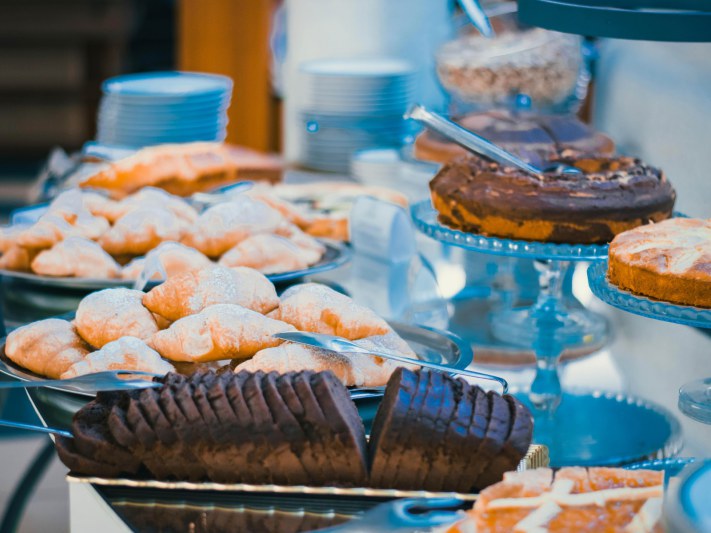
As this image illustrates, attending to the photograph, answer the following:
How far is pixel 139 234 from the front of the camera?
1.59 m

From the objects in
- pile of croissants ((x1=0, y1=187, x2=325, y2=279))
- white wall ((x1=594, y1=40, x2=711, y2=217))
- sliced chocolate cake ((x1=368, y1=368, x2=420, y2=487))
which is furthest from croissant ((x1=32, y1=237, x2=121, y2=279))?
white wall ((x1=594, y1=40, x2=711, y2=217))

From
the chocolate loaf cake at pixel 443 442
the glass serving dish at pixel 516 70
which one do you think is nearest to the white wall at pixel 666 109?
the glass serving dish at pixel 516 70

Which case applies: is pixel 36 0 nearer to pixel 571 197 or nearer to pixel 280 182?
pixel 280 182

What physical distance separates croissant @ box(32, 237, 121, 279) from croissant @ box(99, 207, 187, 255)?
0.22ft

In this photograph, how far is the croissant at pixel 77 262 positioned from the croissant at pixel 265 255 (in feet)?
0.53

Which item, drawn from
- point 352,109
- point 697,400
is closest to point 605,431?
point 697,400

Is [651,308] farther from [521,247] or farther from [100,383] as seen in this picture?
[100,383]

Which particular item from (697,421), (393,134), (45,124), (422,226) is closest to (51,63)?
(45,124)

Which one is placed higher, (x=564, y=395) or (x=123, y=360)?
(x=123, y=360)

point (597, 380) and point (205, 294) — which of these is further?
point (597, 380)

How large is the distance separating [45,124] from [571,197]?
511cm

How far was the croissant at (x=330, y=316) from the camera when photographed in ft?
3.79

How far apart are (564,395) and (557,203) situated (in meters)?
0.23

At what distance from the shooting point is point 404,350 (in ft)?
3.74
